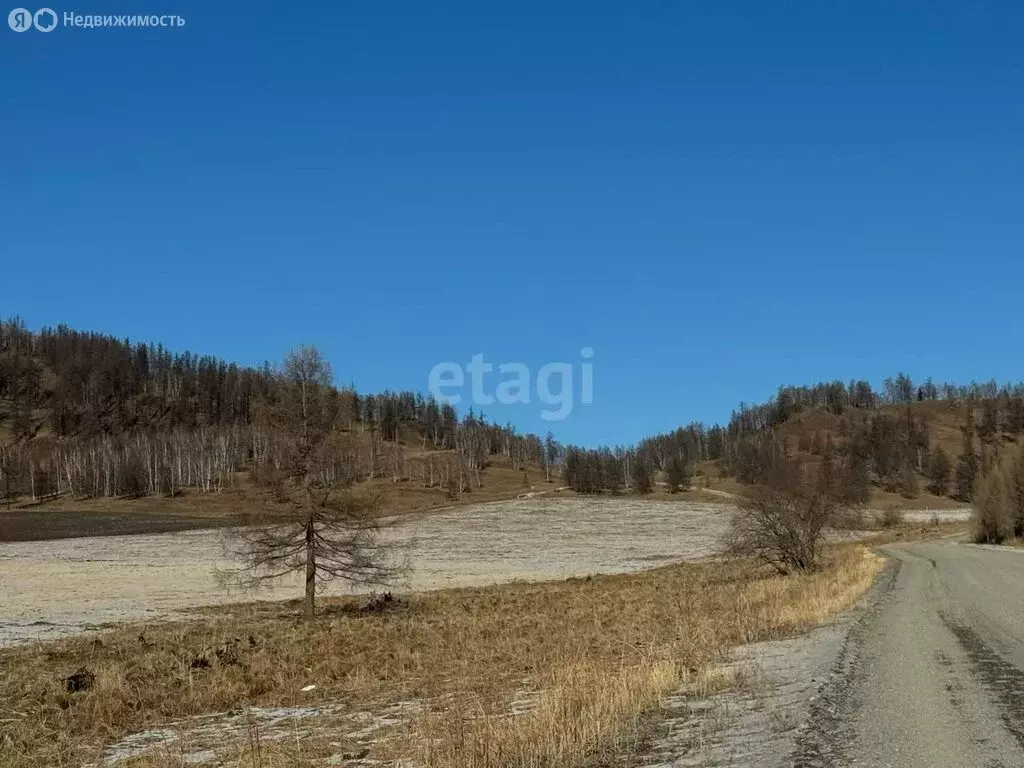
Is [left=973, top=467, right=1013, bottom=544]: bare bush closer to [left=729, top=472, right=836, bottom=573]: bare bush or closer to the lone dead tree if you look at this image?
[left=729, top=472, right=836, bottom=573]: bare bush

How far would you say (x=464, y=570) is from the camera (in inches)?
2500

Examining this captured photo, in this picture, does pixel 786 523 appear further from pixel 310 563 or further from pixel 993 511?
pixel 993 511

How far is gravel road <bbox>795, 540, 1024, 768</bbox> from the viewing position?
9156 millimetres

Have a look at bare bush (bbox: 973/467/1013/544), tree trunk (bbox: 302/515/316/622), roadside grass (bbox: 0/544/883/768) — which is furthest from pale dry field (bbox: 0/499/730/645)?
bare bush (bbox: 973/467/1013/544)

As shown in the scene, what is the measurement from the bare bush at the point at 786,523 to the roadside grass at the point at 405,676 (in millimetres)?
7832

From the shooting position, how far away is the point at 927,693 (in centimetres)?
1226

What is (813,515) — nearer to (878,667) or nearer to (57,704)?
(878,667)

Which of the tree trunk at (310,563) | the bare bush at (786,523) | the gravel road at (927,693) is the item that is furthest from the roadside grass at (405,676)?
the bare bush at (786,523)

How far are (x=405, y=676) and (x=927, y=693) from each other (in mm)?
11251

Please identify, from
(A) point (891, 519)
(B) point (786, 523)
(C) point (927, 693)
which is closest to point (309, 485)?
(C) point (927, 693)

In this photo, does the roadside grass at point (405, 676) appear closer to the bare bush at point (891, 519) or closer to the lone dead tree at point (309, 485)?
the lone dead tree at point (309, 485)

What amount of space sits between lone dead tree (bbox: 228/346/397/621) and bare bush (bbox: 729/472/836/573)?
21996 mm

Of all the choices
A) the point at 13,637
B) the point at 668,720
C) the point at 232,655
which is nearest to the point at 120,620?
the point at 13,637

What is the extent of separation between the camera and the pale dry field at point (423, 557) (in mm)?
39969
